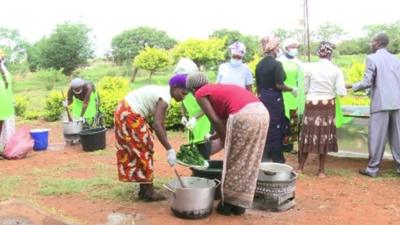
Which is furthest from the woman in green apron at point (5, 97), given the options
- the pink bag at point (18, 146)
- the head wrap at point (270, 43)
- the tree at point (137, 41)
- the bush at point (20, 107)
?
the tree at point (137, 41)

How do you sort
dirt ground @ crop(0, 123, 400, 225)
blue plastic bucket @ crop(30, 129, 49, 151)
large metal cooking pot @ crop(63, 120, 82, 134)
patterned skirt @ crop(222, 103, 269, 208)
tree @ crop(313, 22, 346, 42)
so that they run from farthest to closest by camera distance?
tree @ crop(313, 22, 346, 42) → large metal cooking pot @ crop(63, 120, 82, 134) → blue plastic bucket @ crop(30, 129, 49, 151) → dirt ground @ crop(0, 123, 400, 225) → patterned skirt @ crop(222, 103, 269, 208)

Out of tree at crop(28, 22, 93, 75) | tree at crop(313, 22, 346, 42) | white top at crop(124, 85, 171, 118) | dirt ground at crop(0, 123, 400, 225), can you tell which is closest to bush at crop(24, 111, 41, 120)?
dirt ground at crop(0, 123, 400, 225)

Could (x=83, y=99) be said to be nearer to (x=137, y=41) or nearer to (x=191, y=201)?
(x=191, y=201)

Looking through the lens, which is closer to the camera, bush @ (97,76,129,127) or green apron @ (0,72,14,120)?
green apron @ (0,72,14,120)

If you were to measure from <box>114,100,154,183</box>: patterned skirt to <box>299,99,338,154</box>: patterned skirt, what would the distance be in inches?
84.5

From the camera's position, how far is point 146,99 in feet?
14.2

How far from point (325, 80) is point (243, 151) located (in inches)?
79.0

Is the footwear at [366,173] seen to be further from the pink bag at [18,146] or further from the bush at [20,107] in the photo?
the bush at [20,107]

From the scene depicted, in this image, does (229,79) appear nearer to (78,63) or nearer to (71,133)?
(71,133)

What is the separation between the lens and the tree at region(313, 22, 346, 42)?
19.7m

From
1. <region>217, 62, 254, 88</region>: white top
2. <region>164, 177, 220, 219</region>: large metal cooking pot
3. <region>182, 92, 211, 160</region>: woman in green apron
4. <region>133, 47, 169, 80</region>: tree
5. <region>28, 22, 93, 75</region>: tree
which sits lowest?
<region>164, 177, 220, 219</region>: large metal cooking pot

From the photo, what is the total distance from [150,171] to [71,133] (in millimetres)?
3501

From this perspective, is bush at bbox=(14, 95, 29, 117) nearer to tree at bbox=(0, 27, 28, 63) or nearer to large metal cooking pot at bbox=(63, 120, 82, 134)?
large metal cooking pot at bbox=(63, 120, 82, 134)

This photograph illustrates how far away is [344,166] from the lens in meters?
6.32
